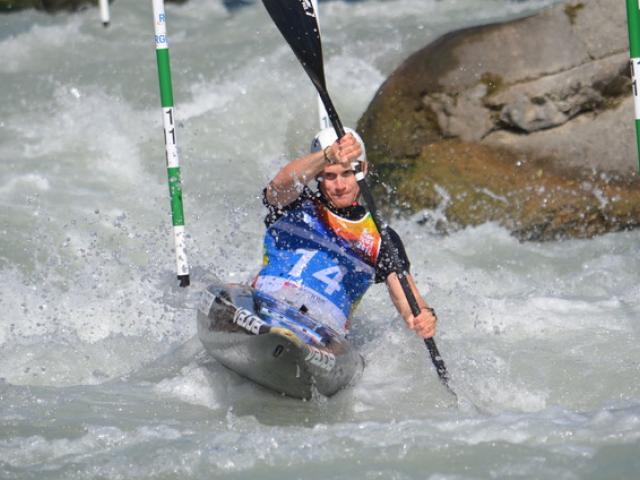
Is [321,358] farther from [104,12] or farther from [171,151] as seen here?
[104,12]

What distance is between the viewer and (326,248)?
5418 mm

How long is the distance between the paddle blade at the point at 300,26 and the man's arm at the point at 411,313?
1.04m

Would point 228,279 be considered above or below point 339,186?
below

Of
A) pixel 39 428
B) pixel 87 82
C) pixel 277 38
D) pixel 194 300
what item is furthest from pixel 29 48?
pixel 39 428

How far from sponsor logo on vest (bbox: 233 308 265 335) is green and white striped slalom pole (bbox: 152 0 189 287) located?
1365 mm

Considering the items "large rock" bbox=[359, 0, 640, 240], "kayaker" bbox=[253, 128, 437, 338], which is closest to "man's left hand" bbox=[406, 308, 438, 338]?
"kayaker" bbox=[253, 128, 437, 338]

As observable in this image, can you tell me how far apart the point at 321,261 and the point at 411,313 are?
0.45m

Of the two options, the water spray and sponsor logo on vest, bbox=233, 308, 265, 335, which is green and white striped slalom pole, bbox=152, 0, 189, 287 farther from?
the water spray

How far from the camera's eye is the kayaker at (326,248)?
5312mm

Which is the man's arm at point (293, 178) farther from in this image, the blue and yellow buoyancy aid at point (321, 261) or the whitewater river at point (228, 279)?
the whitewater river at point (228, 279)

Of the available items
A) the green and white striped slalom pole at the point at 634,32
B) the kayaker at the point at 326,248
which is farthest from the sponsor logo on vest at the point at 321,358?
the green and white striped slalom pole at the point at 634,32

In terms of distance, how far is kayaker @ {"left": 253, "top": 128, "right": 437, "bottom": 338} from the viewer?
5312 millimetres

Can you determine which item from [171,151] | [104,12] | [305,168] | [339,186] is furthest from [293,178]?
[104,12]

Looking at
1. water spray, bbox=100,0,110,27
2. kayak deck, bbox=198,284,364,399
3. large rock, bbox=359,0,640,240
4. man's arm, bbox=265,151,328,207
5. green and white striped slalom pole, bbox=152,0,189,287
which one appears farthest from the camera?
water spray, bbox=100,0,110,27
